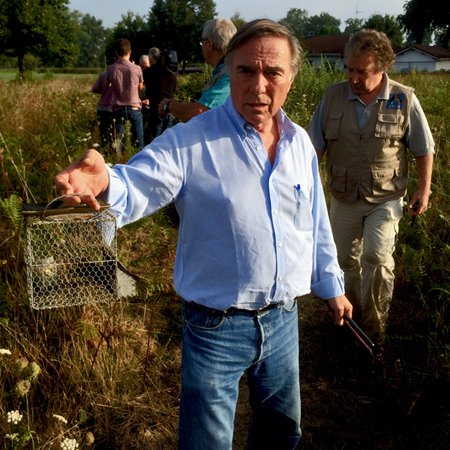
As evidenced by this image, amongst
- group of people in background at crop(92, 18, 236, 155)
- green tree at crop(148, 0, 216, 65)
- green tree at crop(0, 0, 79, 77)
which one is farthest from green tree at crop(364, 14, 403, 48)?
group of people in background at crop(92, 18, 236, 155)

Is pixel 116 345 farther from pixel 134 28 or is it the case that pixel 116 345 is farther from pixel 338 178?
pixel 134 28

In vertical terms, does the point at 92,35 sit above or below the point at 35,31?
above

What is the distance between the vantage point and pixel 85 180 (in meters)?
1.47

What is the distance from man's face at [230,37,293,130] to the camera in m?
1.81

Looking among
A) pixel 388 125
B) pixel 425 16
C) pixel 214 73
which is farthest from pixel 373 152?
pixel 425 16

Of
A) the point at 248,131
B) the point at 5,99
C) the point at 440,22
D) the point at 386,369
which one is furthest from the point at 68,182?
the point at 440,22

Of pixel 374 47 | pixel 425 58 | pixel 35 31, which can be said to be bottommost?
pixel 374 47

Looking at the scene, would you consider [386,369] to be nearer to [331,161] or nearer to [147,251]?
[331,161]

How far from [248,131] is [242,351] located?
0.75m

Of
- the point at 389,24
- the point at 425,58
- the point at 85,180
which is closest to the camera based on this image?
the point at 85,180

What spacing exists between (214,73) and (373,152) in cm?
117

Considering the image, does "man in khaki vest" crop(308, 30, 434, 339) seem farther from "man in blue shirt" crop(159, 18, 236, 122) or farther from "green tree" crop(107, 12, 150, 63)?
"green tree" crop(107, 12, 150, 63)

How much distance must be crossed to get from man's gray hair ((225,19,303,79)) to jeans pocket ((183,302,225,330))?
838mm

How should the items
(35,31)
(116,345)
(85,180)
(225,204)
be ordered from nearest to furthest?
(85,180)
(225,204)
(116,345)
(35,31)
